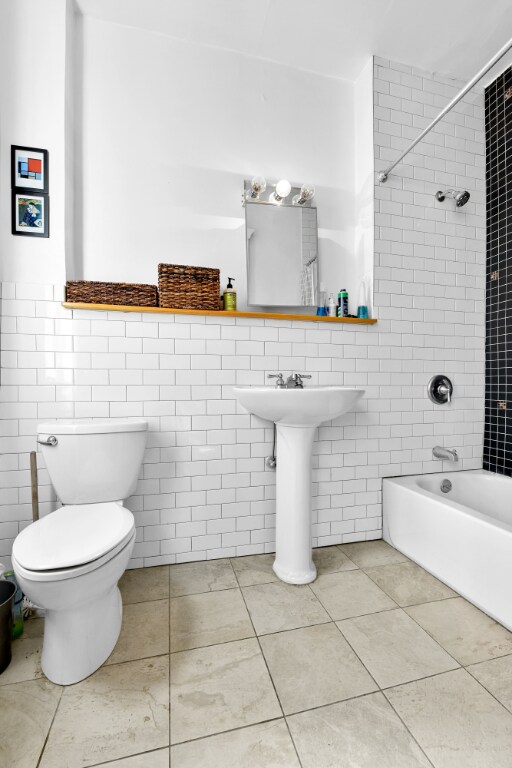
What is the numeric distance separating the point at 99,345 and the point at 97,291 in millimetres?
258

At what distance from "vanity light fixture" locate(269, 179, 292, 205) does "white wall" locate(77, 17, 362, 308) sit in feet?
0.48

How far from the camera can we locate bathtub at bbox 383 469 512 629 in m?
1.46

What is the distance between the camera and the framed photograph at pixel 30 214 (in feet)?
5.67

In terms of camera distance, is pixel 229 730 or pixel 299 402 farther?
pixel 299 402

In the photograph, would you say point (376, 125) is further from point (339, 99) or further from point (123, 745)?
point (123, 745)

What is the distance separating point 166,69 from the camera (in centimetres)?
203

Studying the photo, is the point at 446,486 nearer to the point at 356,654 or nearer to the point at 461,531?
the point at 461,531

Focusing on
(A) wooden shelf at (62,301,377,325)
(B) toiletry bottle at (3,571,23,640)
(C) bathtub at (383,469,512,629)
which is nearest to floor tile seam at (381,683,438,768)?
(C) bathtub at (383,469,512,629)

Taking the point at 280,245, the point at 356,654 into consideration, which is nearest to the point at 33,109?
the point at 280,245

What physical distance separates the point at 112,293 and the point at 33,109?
3.07ft

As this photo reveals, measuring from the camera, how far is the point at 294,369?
2053 millimetres

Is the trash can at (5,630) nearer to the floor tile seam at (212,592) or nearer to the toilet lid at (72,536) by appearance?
the toilet lid at (72,536)

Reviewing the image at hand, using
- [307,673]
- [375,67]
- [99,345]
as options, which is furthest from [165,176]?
[307,673]

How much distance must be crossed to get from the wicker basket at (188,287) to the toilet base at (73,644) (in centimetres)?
129
